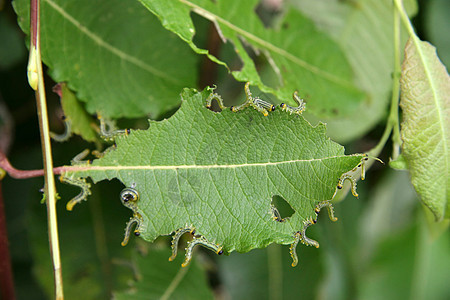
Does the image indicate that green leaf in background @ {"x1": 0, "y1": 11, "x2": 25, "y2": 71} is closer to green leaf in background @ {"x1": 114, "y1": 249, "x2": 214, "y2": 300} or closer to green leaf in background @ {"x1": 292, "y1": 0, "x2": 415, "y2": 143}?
green leaf in background @ {"x1": 114, "y1": 249, "x2": 214, "y2": 300}

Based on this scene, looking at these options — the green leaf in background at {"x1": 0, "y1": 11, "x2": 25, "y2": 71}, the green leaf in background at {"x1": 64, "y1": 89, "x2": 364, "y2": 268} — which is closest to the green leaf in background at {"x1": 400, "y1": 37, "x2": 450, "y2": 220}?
the green leaf in background at {"x1": 64, "y1": 89, "x2": 364, "y2": 268}

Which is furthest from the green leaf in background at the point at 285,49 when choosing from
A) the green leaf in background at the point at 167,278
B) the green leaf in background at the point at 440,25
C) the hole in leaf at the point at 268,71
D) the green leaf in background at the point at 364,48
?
the green leaf in background at the point at 167,278

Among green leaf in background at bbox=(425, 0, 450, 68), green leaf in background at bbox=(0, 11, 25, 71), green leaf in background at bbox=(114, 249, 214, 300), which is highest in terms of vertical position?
green leaf in background at bbox=(0, 11, 25, 71)

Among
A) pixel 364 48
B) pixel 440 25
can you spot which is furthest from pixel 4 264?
pixel 440 25

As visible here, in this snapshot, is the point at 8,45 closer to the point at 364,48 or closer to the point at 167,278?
the point at 167,278

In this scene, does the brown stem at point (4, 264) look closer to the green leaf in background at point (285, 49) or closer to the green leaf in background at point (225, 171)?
the green leaf in background at point (225, 171)

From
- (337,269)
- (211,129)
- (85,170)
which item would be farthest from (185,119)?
(337,269)
